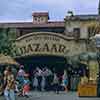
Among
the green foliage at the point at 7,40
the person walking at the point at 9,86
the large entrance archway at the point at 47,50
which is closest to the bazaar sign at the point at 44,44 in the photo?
the large entrance archway at the point at 47,50

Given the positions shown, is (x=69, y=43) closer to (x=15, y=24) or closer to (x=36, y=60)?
(x=36, y=60)

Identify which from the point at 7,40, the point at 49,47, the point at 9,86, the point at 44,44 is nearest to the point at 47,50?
the point at 49,47

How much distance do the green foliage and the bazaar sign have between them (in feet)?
2.06

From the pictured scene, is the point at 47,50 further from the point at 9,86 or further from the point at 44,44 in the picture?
the point at 9,86

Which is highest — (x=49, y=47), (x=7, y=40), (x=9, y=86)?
(x=7, y=40)

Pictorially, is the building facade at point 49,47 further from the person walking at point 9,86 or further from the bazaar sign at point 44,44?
the person walking at point 9,86

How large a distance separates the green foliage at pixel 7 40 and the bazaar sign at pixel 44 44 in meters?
0.63

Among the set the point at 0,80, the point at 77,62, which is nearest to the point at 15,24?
the point at 77,62

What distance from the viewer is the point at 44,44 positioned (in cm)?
4262

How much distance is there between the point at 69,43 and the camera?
139ft

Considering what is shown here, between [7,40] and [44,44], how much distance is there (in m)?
3.36

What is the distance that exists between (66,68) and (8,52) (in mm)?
5122

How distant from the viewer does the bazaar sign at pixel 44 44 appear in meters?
42.3

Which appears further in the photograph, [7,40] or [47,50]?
[7,40]
